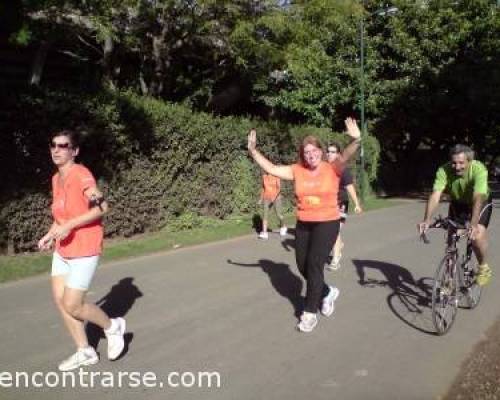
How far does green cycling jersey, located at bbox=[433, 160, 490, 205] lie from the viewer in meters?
5.87

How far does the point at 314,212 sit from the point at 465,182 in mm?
1673

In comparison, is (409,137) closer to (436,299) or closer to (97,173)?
(97,173)

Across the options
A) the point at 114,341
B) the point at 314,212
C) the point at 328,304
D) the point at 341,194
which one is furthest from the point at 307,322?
the point at 341,194

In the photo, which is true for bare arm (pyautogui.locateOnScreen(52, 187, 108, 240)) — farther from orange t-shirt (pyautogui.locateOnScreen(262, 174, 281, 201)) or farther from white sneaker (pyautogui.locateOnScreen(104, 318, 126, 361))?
orange t-shirt (pyautogui.locateOnScreen(262, 174, 281, 201))

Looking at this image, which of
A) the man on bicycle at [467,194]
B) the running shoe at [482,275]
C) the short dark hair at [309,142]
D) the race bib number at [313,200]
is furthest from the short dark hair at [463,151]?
the race bib number at [313,200]

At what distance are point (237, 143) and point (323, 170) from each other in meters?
9.34

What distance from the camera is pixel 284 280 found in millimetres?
7953

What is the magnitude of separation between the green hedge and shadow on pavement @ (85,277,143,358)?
1.91 meters

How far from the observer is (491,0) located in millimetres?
25203

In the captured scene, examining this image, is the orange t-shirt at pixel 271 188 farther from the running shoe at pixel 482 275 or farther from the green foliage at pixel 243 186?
the running shoe at pixel 482 275

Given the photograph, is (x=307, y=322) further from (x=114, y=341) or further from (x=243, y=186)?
(x=243, y=186)

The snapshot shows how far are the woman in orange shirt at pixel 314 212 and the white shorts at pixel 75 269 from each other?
6.73 feet

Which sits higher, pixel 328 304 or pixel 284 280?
pixel 328 304

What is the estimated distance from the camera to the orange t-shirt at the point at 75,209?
4.39m
